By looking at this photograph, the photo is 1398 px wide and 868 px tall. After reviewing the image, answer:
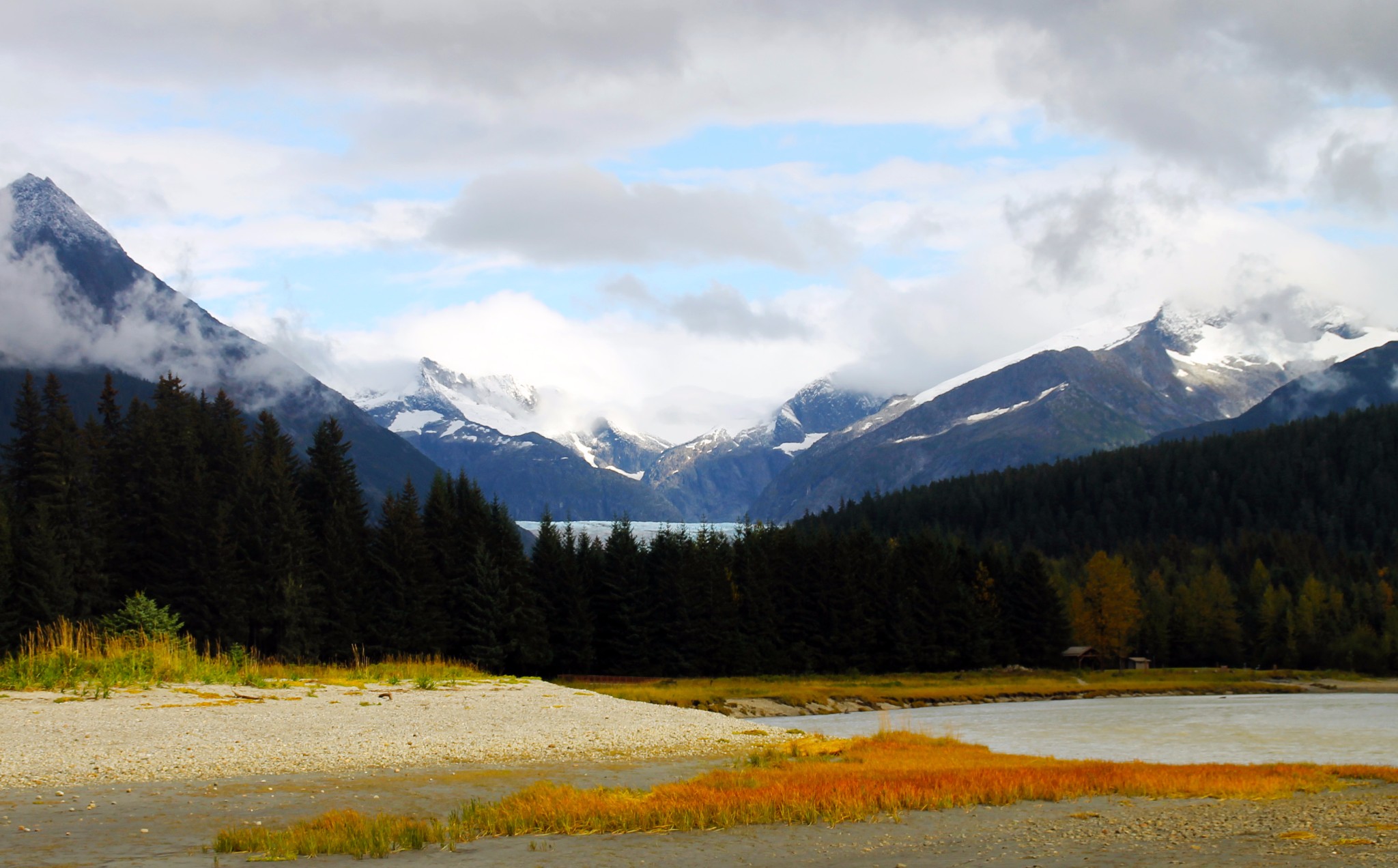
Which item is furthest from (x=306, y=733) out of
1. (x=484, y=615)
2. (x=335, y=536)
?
(x=484, y=615)

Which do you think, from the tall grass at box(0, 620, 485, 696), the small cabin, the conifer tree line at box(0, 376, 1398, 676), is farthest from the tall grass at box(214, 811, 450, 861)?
the small cabin

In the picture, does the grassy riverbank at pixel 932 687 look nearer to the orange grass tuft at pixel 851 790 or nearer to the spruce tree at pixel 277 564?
the spruce tree at pixel 277 564

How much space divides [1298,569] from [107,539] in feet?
539

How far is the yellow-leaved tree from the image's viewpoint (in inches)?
5027

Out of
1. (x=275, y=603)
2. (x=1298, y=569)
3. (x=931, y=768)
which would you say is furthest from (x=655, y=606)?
(x=1298, y=569)

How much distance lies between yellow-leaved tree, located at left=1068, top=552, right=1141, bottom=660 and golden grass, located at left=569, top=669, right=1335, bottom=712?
6036 mm

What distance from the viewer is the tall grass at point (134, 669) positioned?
1518 inches

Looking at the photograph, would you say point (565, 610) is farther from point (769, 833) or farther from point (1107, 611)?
point (769, 833)

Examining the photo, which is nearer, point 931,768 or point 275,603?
point 931,768

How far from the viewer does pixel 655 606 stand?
104125 mm

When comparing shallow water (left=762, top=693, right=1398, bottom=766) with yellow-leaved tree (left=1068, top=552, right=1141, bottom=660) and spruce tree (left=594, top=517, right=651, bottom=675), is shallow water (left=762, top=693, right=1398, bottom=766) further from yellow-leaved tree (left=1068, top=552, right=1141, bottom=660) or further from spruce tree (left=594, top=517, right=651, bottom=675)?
yellow-leaved tree (left=1068, top=552, right=1141, bottom=660)

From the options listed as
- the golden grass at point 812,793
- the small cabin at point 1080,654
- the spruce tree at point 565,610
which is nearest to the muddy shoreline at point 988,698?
the small cabin at point 1080,654

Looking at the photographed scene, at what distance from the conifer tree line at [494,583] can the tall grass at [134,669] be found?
2164 centimetres

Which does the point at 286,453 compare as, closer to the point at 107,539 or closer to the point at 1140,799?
the point at 107,539
